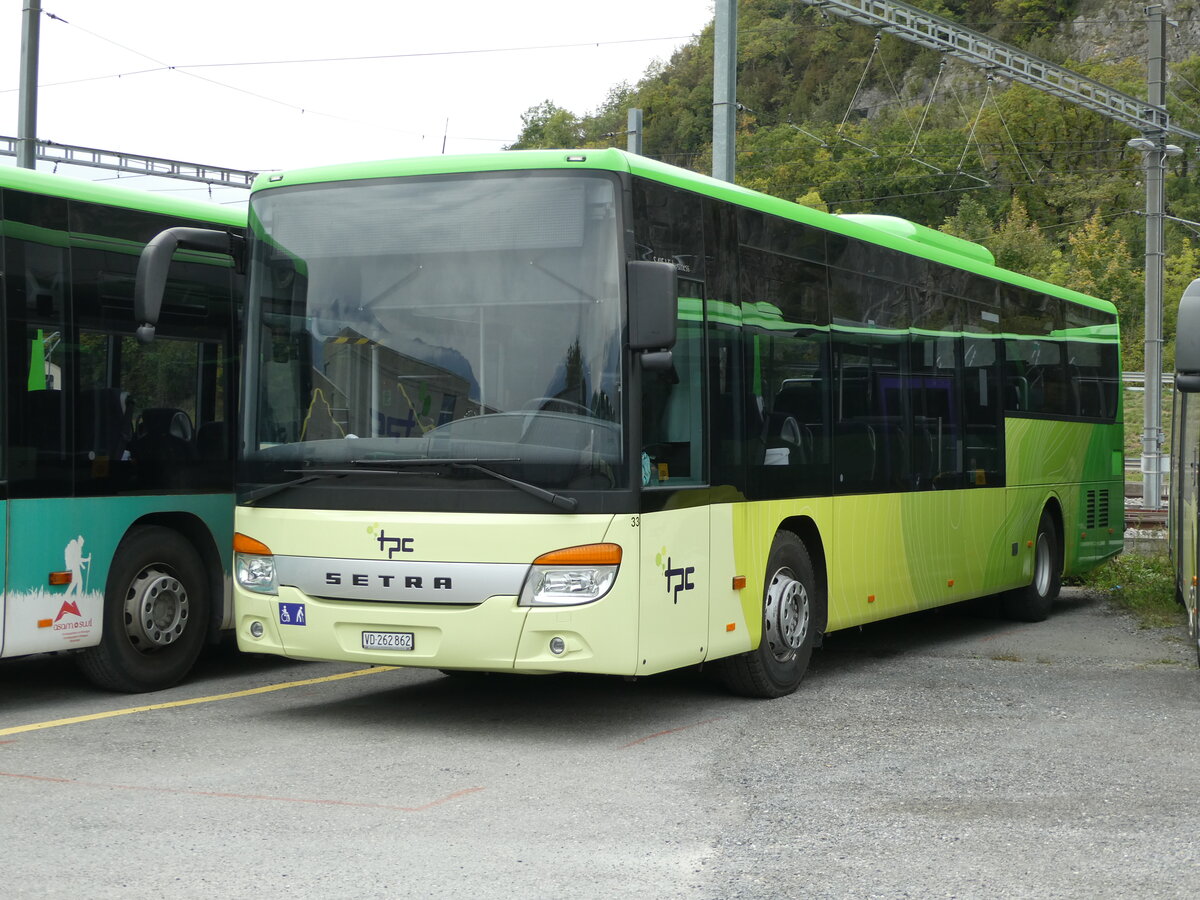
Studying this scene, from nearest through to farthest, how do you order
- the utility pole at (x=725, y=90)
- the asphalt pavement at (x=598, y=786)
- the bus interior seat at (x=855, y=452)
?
the asphalt pavement at (x=598, y=786), the bus interior seat at (x=855, y=452), the utility pole at (x=725, y=90)

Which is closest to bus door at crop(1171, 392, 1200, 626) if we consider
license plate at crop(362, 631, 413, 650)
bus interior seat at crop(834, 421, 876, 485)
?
bus interior seat at crop(834, 421, 876, 485)

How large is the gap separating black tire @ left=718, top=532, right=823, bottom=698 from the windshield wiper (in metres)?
2.09

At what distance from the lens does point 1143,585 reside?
1753 centimetres

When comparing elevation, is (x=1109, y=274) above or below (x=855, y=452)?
above

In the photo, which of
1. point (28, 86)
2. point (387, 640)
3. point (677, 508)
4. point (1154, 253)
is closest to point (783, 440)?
point (677, 508)

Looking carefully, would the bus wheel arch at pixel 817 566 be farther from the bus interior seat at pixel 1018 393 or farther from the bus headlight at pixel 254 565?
the bus interior seat at pixel 1018 393

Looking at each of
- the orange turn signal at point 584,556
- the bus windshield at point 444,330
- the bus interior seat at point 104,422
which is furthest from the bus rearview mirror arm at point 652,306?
the bus interior seat at point 104,422

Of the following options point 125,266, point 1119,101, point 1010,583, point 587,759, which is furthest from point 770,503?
point 1119,101

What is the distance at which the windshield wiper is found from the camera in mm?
8219

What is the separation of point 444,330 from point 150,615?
3075mm

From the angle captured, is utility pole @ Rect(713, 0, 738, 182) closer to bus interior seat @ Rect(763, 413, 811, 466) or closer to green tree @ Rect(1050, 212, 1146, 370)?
bus interior seat @ Rect(763, 413, 811, 466)

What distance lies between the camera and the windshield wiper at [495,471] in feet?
27.0

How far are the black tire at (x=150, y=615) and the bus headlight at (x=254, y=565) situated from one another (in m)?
1.20

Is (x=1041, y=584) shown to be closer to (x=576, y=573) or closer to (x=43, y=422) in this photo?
(x=576, y=573)
